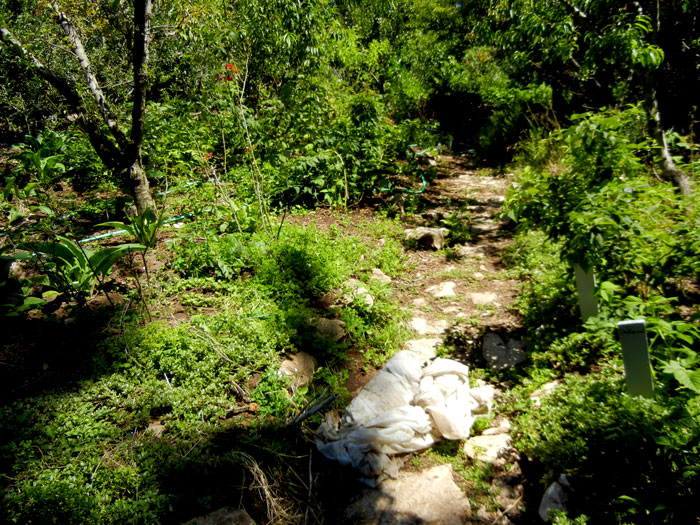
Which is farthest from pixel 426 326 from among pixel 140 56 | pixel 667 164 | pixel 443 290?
pixel 140 56

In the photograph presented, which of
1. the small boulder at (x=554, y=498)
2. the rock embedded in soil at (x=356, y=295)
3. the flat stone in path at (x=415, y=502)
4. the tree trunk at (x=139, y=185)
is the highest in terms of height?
the tree trunk at (x=139, y=185)

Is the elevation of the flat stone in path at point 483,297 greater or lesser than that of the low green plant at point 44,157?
lesser

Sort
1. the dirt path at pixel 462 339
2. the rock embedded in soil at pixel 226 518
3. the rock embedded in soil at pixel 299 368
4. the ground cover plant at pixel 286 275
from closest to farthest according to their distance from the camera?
the rock embedded in soil at pixel 226 518 → the ground cover plant at pixel 286 275 → the dirt path at pixel 462 339 → the rock embedded in soil at pixel 299 368

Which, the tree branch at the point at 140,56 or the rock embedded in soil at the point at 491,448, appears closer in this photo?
the rock embedded in soil at the point at 491,448

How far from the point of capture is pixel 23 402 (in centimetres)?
205

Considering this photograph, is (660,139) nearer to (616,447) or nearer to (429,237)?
(429,237)

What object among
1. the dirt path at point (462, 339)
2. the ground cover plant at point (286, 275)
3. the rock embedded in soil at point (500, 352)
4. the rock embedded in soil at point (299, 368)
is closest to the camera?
the ground cover plant at point (286, 275)

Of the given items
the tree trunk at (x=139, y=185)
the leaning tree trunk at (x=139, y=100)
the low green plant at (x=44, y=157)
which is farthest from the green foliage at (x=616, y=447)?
the low green plant at (x=44, y=157)

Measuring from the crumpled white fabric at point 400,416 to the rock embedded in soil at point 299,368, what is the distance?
0.34 m

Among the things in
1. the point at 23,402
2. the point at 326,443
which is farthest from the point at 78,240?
the point at 326,443

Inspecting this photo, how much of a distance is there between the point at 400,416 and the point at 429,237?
2.53 metres

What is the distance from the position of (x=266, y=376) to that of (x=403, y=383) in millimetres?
847

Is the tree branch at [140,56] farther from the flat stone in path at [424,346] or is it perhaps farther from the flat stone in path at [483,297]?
the flat stone in path at [483,297]

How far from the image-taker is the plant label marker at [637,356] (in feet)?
5.34
